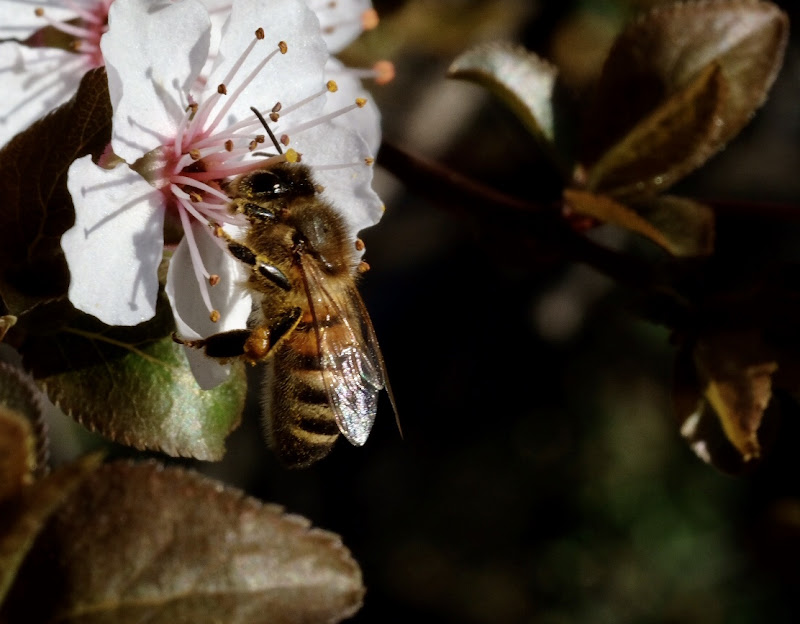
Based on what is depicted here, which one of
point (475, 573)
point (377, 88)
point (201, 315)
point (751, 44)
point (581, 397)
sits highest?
point (751, 44)

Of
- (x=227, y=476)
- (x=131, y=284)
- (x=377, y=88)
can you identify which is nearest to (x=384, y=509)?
(x=227, y=476)

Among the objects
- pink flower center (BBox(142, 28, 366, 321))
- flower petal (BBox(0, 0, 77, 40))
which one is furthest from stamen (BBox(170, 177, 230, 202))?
flower petal (BBox(0, 0, 77, 40))

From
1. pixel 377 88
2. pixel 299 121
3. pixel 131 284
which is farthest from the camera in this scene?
pixel 377 88

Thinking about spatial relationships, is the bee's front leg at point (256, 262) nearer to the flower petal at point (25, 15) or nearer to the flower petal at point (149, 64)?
the flower petal at point (149, 64)

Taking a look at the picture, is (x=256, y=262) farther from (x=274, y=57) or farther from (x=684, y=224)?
(x=684, y=224)

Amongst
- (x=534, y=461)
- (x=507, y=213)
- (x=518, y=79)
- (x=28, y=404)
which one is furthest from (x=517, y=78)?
(x=534, y=461)

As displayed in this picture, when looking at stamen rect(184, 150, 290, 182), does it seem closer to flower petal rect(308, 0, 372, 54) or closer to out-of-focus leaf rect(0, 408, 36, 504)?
flower petal rect(308, 0, 372, 54)

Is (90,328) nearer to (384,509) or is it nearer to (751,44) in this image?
(751,44)
